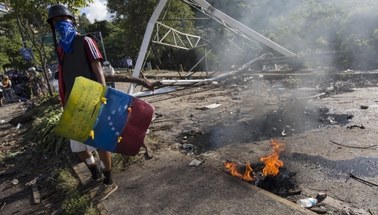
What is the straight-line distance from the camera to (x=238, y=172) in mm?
3891

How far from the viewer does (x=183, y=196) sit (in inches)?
131

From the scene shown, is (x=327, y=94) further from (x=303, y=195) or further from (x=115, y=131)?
(x=115, y=131)

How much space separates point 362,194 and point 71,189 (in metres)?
3.08

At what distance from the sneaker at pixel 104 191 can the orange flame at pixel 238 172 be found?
135 cm

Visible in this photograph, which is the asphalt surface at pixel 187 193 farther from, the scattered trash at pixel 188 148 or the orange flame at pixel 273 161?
the scattered trash at pixel 188 148

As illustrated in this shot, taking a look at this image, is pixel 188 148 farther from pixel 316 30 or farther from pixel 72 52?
pixel 316 30

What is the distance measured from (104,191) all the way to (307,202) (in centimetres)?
212

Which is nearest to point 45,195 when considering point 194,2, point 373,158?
point 373,158

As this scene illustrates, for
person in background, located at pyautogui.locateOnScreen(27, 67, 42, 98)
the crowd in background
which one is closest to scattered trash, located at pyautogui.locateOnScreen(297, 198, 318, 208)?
the crowd in background

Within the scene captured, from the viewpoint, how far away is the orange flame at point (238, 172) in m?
3.70

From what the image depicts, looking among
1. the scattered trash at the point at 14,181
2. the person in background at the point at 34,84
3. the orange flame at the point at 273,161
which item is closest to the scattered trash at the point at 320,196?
the orange flame at the point at 273,161

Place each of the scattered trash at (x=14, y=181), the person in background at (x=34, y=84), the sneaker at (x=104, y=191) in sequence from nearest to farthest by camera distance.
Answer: the sneaker at (x=104, y=191), the scattered trash at (x=14, y=181), the person in background at (x=34, y=84)

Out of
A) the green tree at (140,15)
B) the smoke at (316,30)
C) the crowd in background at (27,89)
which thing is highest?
the green tree at (140,15)

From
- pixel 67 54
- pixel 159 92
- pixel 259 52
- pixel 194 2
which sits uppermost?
pixel 194 2
